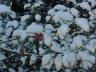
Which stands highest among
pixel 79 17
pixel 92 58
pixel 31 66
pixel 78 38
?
pixel 79 17

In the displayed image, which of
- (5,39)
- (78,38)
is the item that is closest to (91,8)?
(78,38)

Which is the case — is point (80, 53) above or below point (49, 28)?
below

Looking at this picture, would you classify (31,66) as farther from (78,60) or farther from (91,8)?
(91,8)

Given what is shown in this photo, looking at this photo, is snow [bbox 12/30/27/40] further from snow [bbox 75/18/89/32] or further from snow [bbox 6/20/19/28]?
snow [bbox 75/18/89/32]

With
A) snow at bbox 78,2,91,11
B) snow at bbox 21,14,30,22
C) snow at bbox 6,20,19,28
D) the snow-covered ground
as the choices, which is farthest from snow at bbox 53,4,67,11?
snow at bbox 6,20,19,28

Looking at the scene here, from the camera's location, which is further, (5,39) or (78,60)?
(5,39)

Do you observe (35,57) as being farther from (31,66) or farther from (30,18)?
(30,18)
